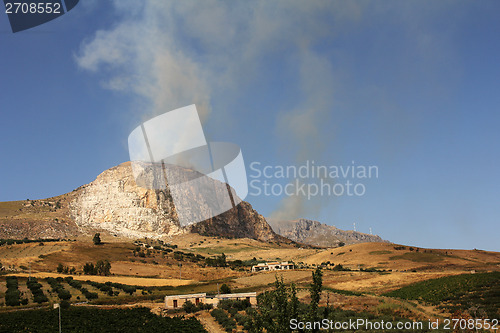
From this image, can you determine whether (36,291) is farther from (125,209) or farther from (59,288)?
(125,209)

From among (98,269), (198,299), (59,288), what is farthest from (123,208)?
(198,299)

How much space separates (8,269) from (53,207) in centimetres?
9308

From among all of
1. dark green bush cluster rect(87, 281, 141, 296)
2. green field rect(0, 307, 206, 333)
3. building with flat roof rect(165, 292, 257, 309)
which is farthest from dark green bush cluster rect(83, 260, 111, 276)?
green field rect(0, 307, 206, 333)

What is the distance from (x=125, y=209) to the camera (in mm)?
177875

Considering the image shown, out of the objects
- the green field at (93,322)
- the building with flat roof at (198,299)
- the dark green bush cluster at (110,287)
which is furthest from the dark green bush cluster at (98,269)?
the green field at (93,322)

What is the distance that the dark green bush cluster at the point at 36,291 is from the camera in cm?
5557

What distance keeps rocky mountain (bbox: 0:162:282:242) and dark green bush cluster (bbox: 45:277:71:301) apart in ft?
262

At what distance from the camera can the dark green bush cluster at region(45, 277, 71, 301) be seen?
5850 centimetres

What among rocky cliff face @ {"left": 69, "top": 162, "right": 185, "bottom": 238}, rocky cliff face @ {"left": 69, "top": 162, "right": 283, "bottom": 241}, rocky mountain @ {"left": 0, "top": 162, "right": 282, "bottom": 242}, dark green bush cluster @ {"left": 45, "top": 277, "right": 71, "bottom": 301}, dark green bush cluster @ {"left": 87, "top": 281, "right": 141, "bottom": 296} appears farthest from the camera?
rocky cliff face @ {"left": 69, "top": 162, "right": 283, "bottom": 241}

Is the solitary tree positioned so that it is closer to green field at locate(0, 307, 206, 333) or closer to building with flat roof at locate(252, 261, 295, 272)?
green field at locate(0, 307, 206, 333)

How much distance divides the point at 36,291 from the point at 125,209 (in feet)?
393

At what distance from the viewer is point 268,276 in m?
86.9

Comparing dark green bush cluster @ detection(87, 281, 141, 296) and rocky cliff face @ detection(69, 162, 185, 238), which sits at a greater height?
rocky cliff face @ detection(69, 162, 185, 238)

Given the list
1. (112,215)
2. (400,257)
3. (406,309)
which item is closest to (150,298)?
(406,309)
